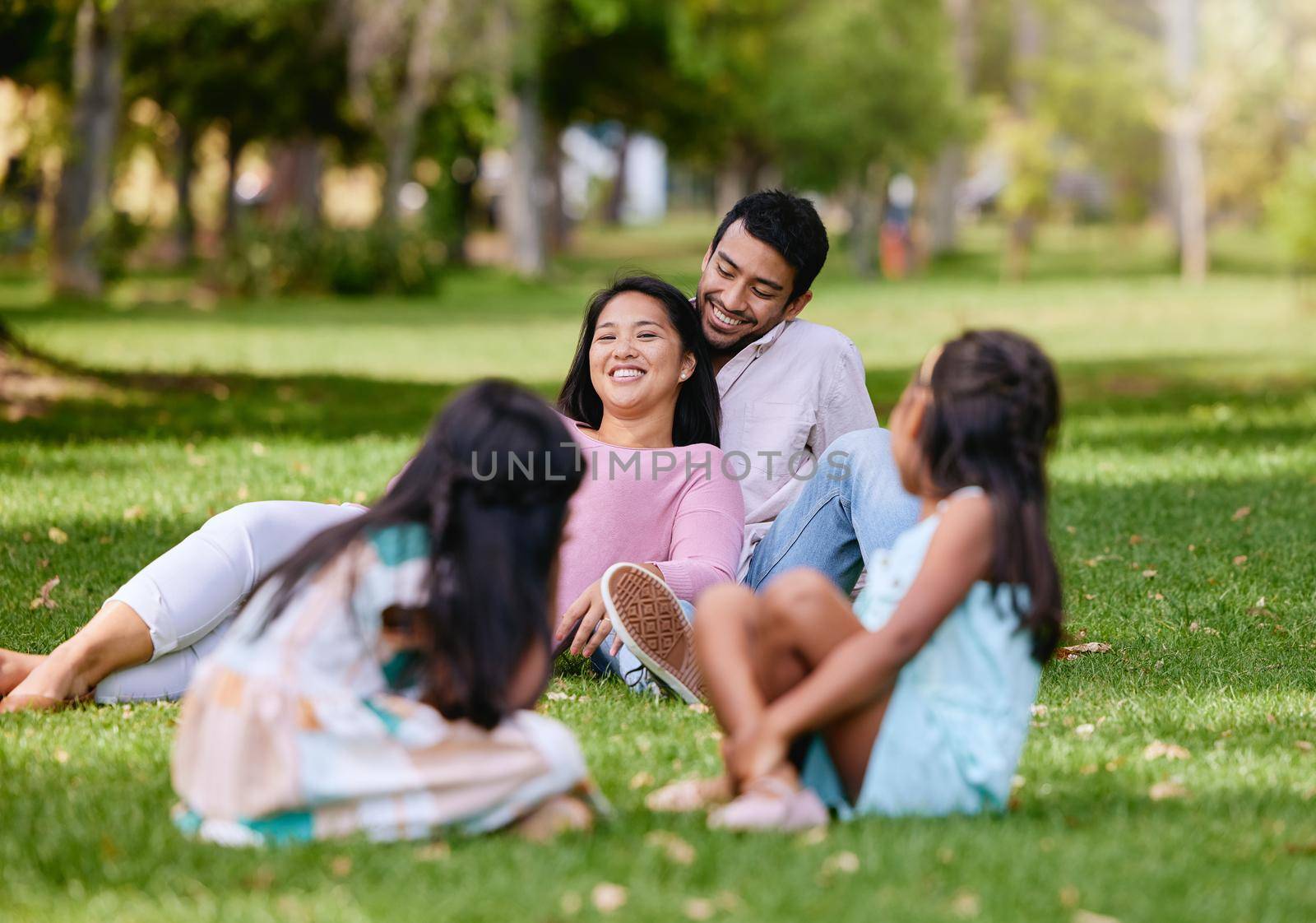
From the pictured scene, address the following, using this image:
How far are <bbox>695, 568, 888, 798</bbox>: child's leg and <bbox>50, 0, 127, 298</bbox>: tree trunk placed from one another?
21307mm

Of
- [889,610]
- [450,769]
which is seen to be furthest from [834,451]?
[450,769]

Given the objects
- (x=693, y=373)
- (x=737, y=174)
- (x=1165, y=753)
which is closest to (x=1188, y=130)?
(x=737, y=174)

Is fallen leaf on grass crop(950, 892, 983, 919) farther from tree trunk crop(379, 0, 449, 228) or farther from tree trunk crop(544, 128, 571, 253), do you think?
tree trunk crop(544, 128, 571, 253)

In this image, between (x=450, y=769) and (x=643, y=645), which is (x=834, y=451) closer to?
(x=643, y=645)

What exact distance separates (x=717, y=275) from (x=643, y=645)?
4.96 ft

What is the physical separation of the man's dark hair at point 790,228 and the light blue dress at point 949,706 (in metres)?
2.04

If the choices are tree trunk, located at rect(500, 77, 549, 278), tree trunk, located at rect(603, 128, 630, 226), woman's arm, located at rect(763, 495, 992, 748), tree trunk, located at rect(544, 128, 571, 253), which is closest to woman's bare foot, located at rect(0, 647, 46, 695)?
woman's arm, located at rect(763, 495, 992, 748)

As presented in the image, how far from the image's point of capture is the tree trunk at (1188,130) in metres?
36.7

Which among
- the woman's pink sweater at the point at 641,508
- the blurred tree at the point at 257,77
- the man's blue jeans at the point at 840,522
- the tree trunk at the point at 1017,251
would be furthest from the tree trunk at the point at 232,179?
the man's blue jeans at the point at 840,522

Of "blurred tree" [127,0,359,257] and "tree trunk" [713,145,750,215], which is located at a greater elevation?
"blurred tree" [127,0,359,257]

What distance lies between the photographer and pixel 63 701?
4473 millimetres

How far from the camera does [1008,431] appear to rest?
3.45 metres

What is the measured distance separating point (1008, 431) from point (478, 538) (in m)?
1.17

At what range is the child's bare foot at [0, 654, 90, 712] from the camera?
439cm
